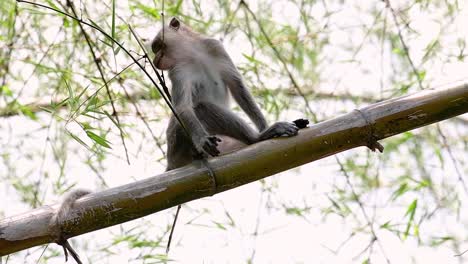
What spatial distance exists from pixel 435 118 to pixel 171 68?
7.13 feet

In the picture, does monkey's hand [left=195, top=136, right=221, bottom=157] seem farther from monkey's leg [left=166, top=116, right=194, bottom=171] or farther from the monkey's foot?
monkey's leg [left=166, top=116, right=194, bottom=171]

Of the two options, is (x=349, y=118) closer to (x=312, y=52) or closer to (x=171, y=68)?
(x=171, y=68)

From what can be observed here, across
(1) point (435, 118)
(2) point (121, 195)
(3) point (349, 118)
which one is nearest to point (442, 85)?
(1) point (435, 118)

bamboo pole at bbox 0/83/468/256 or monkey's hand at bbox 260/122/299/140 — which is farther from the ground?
monkey's hand at bbox 260/122/299/140

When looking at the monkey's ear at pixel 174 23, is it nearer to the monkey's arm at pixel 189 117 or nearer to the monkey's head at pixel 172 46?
the monkey's head at pixel 172 46

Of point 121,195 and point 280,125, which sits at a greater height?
point 280,125

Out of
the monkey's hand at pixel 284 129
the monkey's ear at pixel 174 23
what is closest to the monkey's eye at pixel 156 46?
the monkey's ear at pixel 174 23

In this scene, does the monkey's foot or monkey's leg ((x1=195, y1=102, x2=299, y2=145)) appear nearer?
the monkey's foot

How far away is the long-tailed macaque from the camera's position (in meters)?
4.35

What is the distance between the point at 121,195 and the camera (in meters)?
2.99

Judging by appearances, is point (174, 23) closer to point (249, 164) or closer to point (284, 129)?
point (284, 129)

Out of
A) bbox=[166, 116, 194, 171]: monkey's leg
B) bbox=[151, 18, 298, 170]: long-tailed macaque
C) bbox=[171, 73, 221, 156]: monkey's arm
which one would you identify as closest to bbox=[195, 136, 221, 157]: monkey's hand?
bbox=[171, 73, 221, 156]: monkey's arm

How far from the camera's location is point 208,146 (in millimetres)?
3682

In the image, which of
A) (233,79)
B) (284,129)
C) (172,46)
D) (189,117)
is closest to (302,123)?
(284,129)
